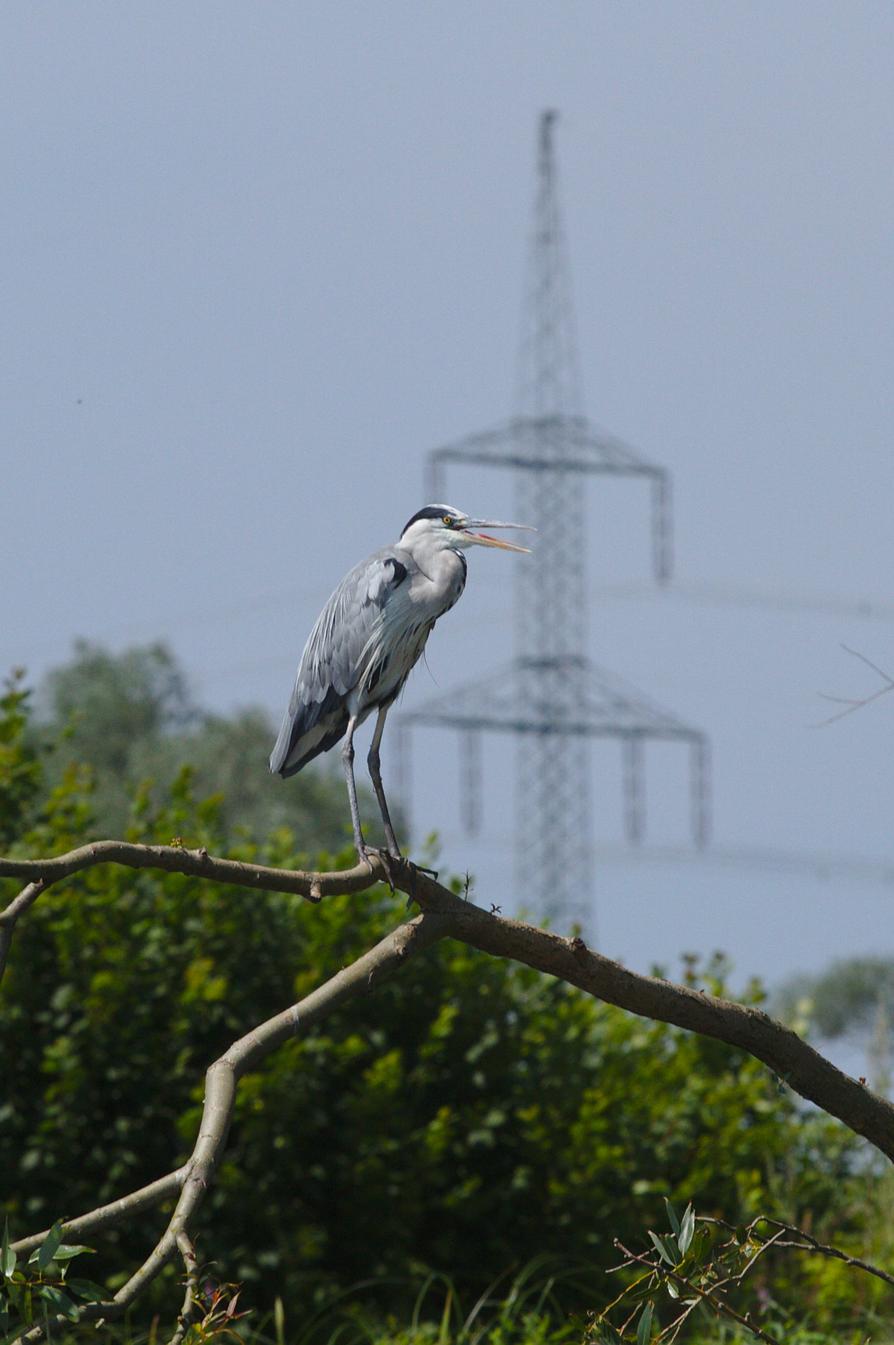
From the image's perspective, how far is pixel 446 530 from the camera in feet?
13.0

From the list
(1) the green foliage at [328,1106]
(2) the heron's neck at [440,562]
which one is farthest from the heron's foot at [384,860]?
(1) the green foliage at [328,1106]

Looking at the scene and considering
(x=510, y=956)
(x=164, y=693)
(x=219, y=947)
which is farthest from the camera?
(x=164, y=693)

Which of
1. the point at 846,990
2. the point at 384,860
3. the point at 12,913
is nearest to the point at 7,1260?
the point at 12,913

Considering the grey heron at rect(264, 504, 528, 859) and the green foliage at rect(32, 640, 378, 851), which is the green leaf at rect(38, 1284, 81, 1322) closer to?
the grey heron at rect(264, 504, 528, 859)

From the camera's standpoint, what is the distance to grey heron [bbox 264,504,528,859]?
155 inches

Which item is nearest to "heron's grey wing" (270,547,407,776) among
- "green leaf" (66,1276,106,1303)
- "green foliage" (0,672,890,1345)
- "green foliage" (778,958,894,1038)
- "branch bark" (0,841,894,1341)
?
"branch bark" (0,841,894,1341)

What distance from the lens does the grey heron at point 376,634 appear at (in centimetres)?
393

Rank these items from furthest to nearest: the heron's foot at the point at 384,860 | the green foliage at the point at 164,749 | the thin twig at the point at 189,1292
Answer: the green foliage at the point at 164,749 < the heron's foot at the point at 384,860 < the thin twig at the point at 189,1292

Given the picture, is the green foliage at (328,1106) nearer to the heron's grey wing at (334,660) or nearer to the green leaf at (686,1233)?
the heron's grey wing at (334,660)

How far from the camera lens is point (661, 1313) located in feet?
21.6

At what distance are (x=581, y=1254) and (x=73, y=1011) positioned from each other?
7.53ft

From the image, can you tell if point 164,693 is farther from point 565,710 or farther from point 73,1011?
point 73,1011

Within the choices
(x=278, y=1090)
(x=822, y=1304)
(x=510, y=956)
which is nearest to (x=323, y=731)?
(x=510, y=956)

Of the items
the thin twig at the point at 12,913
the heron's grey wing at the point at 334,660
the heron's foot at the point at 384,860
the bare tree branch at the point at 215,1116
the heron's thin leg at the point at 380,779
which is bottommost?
the bare tree branch at the point at 215,1116
